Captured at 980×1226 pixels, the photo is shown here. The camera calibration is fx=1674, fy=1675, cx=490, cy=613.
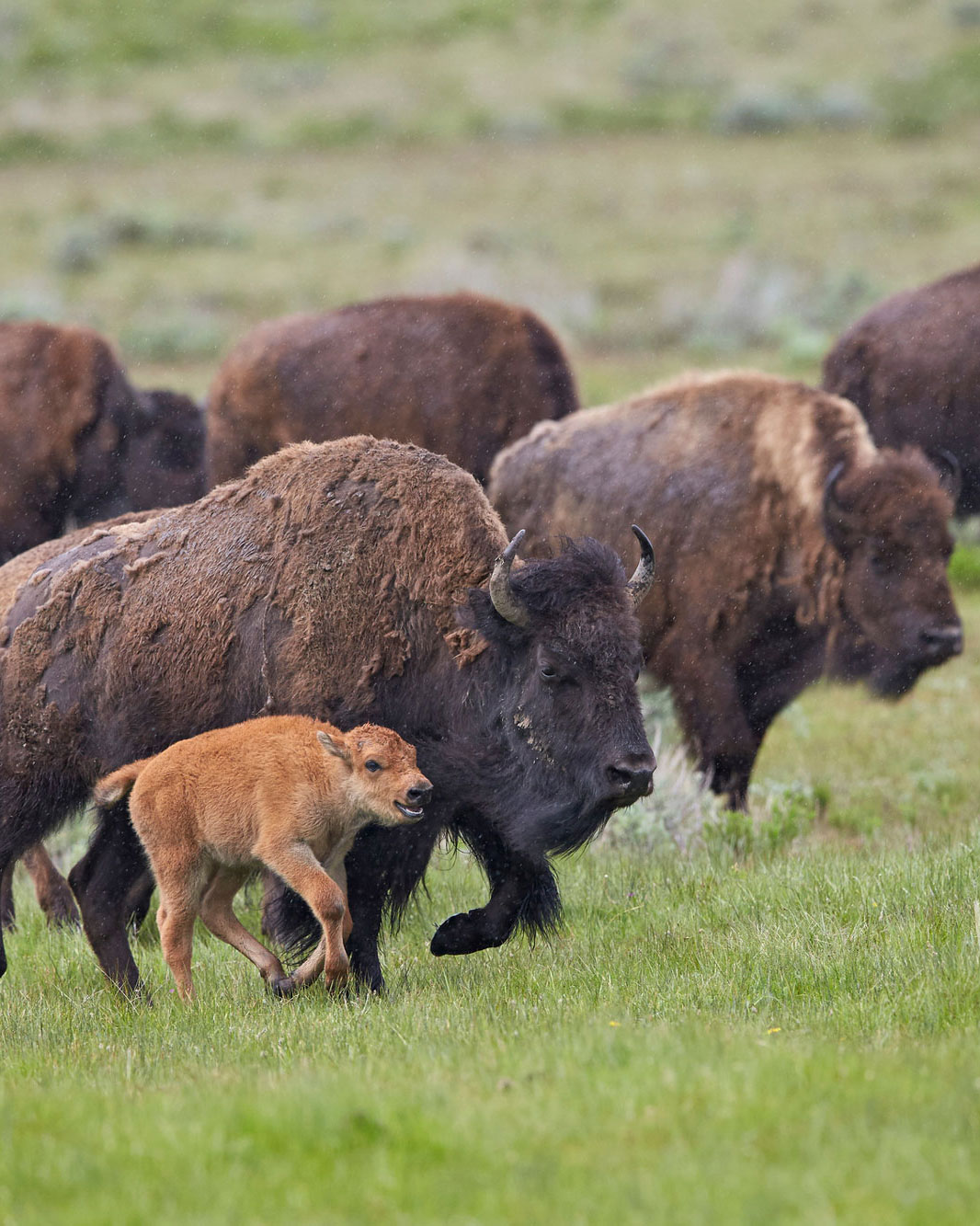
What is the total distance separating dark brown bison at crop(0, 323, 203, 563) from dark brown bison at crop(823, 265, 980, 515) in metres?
5.78

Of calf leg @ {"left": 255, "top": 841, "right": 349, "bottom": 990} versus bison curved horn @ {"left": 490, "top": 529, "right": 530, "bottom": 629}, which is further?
bison curved horn @ {"left": 490, "top": 529, "right": 530, "bottom": 629}

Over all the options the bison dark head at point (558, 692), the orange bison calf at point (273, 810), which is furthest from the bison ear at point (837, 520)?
the orange bison calf at point (273, 810)

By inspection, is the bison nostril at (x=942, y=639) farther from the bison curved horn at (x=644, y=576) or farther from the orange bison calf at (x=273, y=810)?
the orange bison calf at (x=273, y=810)

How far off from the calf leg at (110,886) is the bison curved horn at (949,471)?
5862 millimetres

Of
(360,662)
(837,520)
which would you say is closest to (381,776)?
(360,662)

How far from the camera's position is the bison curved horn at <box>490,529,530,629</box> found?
235 inches

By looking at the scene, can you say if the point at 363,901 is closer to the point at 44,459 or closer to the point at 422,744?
the point at 422,744

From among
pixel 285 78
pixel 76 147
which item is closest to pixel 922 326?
pixel 76 147

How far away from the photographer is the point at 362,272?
31078 millimetres

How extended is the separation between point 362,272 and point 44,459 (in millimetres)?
19416

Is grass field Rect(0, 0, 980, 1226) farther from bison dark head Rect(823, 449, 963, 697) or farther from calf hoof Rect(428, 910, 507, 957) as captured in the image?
bison dark head Rect(823, 449, 963, 697)

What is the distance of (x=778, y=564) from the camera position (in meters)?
9.84

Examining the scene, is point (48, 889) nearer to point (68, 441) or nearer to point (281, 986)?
point (281, 986)

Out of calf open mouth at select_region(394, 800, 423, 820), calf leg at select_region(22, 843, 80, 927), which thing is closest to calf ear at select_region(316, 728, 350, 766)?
calf open mouth at select_region(394, 800, 423, 820)
